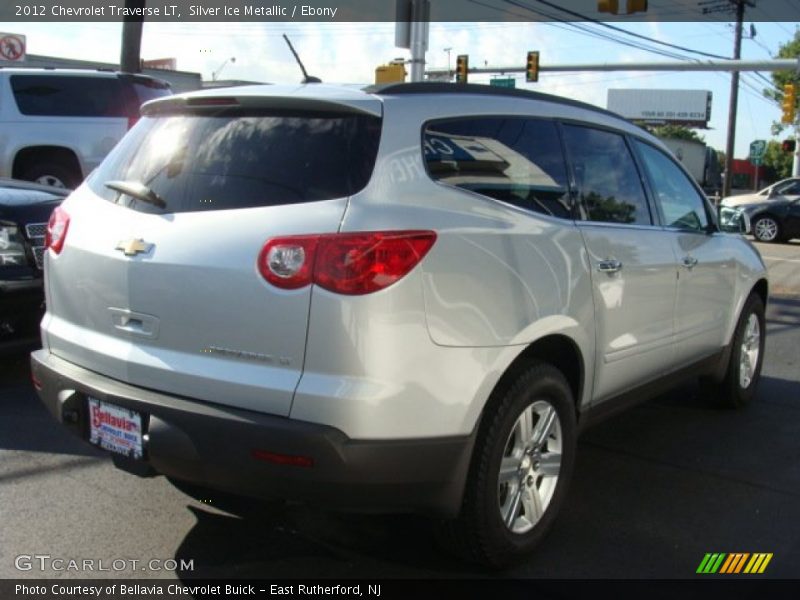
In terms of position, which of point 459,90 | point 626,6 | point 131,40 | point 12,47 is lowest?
point 459,90

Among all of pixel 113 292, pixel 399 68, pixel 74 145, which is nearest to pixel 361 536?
pixel 113 292

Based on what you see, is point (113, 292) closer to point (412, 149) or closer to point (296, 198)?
point (296, 198)

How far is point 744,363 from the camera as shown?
5582mm

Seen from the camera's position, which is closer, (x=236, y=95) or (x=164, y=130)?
(x=236, y=95)

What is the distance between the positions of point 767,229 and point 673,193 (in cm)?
1577

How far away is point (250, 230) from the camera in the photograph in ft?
9.07

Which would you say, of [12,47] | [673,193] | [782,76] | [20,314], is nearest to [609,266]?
[673,193]

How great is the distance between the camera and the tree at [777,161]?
229 feet

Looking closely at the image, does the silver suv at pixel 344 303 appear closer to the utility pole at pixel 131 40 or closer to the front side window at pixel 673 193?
the front side window at pixel 673 193

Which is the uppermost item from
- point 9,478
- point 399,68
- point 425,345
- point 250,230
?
point 399,68

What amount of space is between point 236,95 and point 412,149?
0.72 metres

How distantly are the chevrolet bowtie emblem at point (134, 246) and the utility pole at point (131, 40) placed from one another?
11.0 metres

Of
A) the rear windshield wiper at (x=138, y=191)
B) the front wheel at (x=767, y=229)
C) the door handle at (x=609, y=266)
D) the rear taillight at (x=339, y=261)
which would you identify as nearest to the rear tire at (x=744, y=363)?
the door handle at (x=609, y=266)

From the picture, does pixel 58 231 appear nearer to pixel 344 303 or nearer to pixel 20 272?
pixel 344 303
